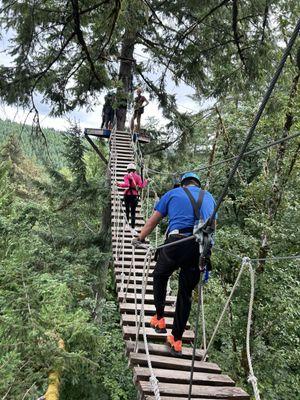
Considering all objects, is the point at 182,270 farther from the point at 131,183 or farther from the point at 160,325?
the point at 131,183

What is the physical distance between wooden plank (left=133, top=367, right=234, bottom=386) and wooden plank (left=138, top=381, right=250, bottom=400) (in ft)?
0.17

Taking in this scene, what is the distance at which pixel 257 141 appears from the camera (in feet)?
28.7

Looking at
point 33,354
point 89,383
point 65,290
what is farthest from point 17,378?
point 89,383

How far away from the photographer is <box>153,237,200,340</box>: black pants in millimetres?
2537

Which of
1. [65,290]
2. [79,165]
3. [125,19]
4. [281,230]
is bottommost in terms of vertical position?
[65,290]

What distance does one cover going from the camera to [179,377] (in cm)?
243

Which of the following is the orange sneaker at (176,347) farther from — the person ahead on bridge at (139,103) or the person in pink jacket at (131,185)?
the person ahead on bridge at (139,103)

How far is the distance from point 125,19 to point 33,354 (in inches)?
111

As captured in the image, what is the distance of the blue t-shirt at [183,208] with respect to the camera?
8.40 ft

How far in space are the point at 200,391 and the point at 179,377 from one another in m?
0.17

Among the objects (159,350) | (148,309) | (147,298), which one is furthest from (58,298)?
(159,350)

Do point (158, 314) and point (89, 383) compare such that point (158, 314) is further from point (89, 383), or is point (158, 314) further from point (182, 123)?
point (182, 123)

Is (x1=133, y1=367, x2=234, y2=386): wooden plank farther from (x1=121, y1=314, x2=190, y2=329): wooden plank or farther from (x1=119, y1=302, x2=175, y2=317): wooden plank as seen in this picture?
(x1=119, y1=302, x2=175, y2=317): wooden plank

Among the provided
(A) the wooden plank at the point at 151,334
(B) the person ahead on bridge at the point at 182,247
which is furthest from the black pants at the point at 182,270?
(A) the wooden plank at the point at 151,334
